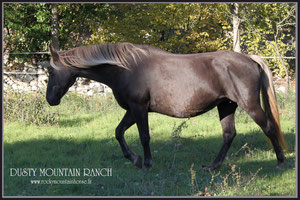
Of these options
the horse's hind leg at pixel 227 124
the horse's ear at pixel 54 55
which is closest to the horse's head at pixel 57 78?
the horse's ear at pixel 54 55

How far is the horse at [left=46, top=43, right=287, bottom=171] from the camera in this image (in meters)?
5.87

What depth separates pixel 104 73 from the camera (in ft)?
20.1

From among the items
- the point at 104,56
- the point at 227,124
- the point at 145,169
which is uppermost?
the point at 104,56

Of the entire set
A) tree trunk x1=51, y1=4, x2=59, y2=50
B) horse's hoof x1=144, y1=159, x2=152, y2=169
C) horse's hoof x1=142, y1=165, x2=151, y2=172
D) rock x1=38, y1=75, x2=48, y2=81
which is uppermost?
tree trunk x1=51, y1=4, x2=59, y2=50

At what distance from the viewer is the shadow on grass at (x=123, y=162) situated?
17.1ft

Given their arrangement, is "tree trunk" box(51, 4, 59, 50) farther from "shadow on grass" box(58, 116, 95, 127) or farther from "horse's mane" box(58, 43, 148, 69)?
"horse's mane" box(58, 43, 148, 69)

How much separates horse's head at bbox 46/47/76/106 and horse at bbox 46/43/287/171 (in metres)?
0.02

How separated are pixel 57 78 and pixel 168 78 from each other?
1885 millimetres

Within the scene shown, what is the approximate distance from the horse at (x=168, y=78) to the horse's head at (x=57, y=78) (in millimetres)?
16

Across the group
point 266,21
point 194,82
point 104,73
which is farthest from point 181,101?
point 266,21

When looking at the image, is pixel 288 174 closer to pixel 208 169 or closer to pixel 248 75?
pixel 208 169

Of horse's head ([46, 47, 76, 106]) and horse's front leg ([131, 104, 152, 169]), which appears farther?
horse's head ([46, 47, 76, 106])

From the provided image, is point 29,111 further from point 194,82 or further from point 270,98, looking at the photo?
point 270,98

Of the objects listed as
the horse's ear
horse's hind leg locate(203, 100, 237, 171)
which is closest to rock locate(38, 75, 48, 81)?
the horse's ear
